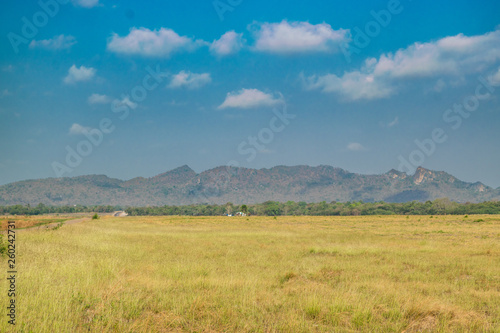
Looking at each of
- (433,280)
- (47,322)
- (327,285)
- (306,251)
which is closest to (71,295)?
Answer: (47,322)

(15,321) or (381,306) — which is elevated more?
(15,321)

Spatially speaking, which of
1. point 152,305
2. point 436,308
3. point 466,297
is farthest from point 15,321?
point 466,297

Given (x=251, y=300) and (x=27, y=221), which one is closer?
(x=251, y=300)

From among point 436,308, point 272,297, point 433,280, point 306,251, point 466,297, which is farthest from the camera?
point 306,251

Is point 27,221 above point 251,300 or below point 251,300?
below

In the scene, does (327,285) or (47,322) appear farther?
(327,285)

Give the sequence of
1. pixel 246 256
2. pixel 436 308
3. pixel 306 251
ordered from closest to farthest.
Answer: pixel 436 308 → pixel 246 256 → pixel 306 251

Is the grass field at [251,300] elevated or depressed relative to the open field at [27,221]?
elevated

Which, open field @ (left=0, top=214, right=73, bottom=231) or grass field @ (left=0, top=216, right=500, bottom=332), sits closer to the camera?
grass field @ (left=0, top=216, right=500, bottom=332)

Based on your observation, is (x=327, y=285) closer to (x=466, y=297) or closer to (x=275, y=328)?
(x=466, y=297)

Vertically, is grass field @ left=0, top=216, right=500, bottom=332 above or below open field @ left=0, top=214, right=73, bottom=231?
above

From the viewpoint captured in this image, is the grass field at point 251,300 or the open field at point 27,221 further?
the open field at point 27,221

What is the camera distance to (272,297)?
8641 millimetres

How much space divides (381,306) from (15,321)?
296 inches
